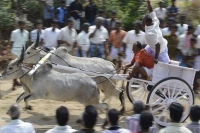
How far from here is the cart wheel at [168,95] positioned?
1053cm

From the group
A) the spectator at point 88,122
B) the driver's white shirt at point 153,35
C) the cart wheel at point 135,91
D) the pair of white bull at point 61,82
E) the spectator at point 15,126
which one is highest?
the driver's white shirt at point 153,35

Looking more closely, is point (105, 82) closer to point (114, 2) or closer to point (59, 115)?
point (59, 115)

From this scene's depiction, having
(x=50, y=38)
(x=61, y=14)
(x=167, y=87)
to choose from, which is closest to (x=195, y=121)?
(x=167, y=87)

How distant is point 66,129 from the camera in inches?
277

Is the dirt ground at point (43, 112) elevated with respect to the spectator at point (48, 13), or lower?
lower

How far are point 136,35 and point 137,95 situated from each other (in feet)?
6.68

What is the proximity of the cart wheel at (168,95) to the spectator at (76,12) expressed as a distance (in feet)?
17.6

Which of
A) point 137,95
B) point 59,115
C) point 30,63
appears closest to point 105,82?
point 137,95

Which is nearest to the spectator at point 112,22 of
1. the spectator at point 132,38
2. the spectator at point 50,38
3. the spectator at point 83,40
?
the spectator at point 132,38

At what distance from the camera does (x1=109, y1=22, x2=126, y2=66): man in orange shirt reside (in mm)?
13875

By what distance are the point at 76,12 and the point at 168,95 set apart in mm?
5765

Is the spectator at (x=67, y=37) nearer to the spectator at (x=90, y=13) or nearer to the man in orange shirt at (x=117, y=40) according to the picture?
the man in orange shirt at (x=117, y=40)

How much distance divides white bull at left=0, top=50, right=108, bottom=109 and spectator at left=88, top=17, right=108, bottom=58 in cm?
306

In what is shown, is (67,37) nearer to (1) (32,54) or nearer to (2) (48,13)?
(1) (32,54)
